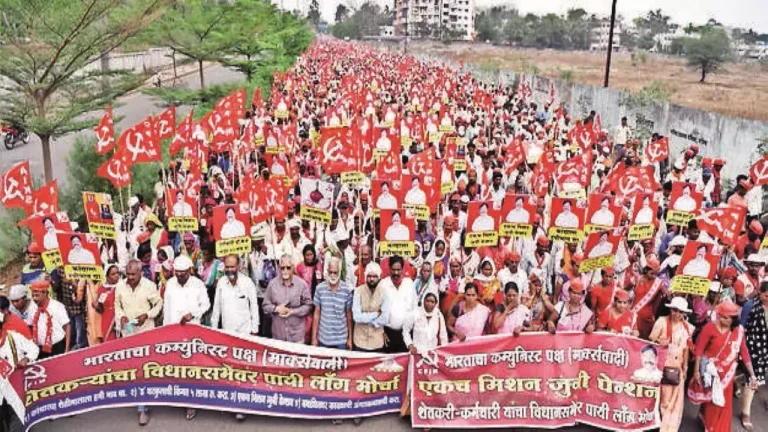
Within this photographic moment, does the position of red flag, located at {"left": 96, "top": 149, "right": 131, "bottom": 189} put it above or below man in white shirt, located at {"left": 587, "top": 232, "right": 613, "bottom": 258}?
above

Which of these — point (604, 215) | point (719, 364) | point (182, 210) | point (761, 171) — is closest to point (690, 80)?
point (761, 171)

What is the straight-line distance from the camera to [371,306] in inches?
240

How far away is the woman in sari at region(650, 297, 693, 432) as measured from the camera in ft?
18.8

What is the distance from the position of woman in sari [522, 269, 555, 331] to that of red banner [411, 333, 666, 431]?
411mm

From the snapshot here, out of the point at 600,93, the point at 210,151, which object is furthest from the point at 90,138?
the point at 600,93

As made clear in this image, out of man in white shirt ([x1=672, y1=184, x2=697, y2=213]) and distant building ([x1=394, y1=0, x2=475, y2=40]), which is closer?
man in white shirt ([x1=672, y1=184, x2=697, y2=213])

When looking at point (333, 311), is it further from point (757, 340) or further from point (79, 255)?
point (757, 340)

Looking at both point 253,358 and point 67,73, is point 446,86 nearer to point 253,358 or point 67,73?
point 67,73

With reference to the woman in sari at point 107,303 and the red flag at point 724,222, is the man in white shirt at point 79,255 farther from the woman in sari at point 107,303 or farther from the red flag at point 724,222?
the red flag at point 724,222

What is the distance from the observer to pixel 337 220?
853cm

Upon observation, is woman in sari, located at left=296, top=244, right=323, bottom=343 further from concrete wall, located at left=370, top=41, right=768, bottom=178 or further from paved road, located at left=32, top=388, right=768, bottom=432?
concrete wall, located at left=370, top=41, right=768, bottom=178

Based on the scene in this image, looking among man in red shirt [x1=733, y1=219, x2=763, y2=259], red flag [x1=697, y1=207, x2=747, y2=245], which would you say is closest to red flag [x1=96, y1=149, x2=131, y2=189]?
red flag [x1=697, y1=207, x2=747, y2=245]

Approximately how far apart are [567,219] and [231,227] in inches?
138

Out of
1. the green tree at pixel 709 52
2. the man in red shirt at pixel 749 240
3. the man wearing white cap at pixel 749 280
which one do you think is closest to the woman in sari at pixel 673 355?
the man wearing white cap at pixel 749 280
